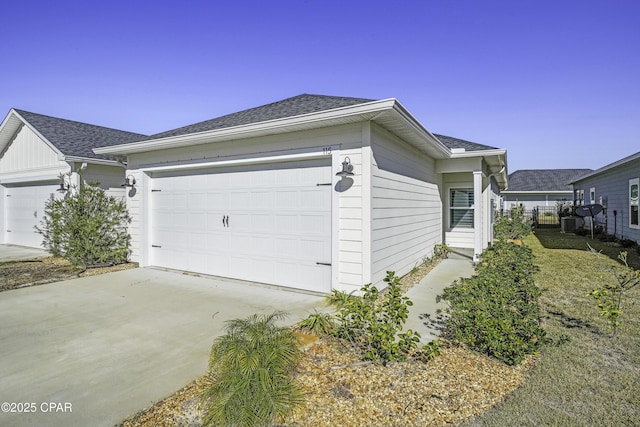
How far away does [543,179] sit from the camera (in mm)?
28609

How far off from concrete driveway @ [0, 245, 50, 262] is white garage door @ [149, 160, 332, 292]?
4.47 meters

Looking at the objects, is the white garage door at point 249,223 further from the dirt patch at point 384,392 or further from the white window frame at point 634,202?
the white window frame at point 634,202

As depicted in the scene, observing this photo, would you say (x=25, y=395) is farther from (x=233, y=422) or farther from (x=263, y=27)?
(x=263, y=27)

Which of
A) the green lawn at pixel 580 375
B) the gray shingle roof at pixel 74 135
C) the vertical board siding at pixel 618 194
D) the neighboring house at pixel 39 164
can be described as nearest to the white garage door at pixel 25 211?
the neighboring house at pixel 39 164

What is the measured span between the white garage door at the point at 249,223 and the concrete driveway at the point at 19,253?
4.47 m

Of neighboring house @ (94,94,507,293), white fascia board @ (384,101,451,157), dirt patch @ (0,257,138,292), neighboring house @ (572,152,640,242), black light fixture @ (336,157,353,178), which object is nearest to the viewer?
white fascia board @ (384,101,451,157)

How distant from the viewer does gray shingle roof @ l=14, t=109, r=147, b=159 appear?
9391 mm

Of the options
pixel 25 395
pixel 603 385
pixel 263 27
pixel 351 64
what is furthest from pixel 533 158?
pixel 25 395

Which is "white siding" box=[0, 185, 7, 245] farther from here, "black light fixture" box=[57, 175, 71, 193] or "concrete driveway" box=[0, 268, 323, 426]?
"concrete driveway" box=[0, 268, 323, 426]

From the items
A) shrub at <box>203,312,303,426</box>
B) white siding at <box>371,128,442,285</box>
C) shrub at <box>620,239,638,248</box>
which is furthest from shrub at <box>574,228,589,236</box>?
shrub at <box>203,312,303,426</box>

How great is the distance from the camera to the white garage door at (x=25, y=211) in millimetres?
10578

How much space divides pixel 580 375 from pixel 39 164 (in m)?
13.4

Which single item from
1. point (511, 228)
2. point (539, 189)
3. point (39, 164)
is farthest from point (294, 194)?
point (539, 189)

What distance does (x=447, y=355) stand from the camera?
127 inches
